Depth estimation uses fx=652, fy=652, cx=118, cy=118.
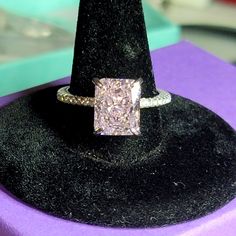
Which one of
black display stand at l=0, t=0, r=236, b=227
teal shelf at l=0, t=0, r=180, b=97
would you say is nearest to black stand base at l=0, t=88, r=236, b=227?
black display stand at l=0, t=0, r=236, b=227

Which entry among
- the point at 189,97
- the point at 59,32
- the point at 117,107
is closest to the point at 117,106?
the point at 117,107

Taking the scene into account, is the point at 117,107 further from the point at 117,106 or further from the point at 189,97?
the point at 189,97

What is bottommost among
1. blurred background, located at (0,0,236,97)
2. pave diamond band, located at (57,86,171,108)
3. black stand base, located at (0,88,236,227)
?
blurred background, located at (0,0,236,97)

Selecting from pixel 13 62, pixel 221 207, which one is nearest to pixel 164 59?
pixel 13 62

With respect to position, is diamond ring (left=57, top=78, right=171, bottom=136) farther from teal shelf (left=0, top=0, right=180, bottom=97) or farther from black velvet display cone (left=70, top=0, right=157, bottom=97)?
teal shelf (left=0, top=0, right=180, bottom=97)

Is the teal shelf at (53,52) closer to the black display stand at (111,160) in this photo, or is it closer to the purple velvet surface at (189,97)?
the purple velvet surface at (189,97)

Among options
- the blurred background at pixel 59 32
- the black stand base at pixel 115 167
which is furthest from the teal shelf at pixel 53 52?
the black stand base at pixel 115 167
